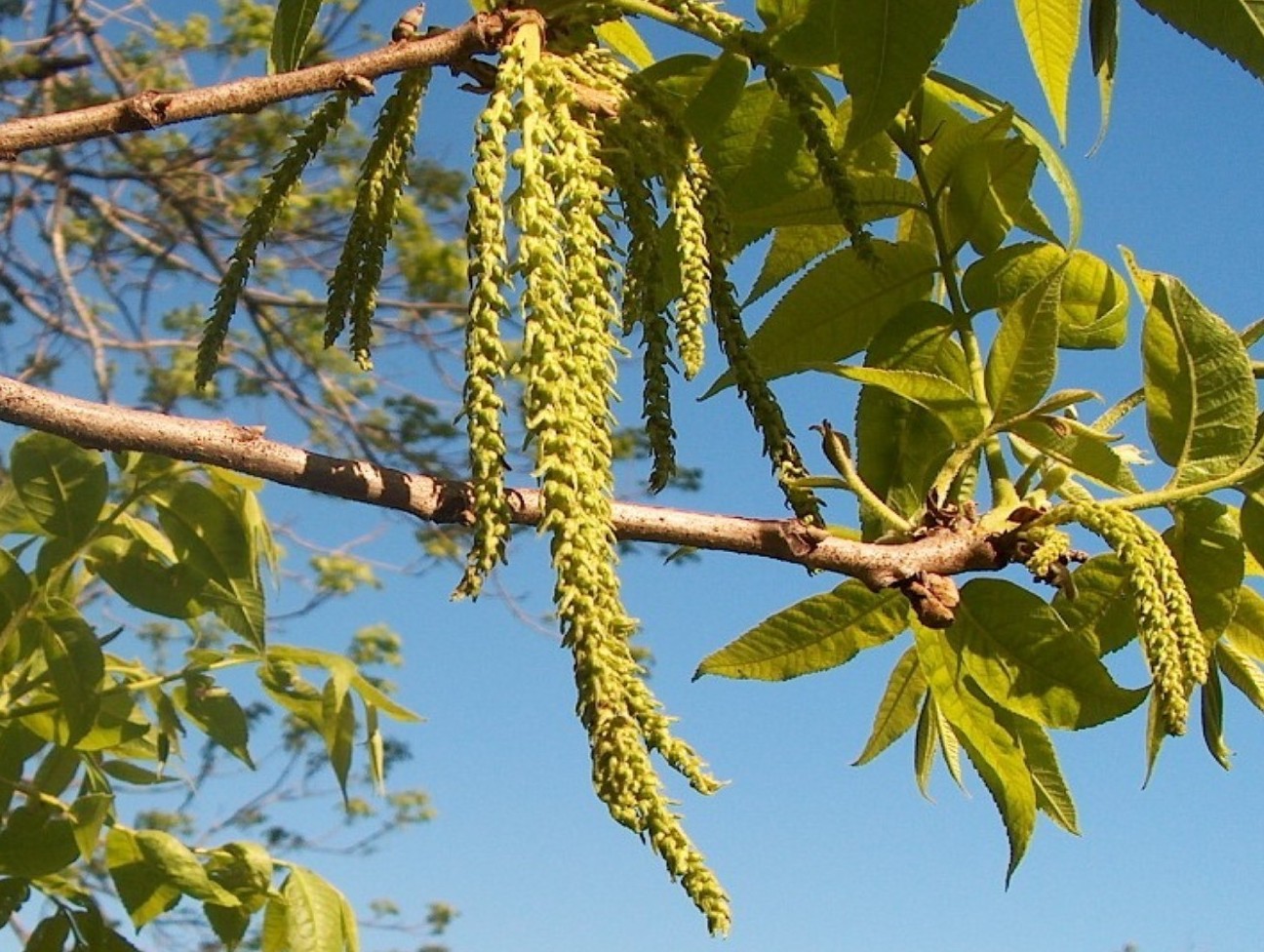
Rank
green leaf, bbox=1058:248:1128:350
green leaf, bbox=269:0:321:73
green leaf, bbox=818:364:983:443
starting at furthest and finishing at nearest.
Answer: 1. green leaf, bbox=1058:248:1128:350
2. green leaf, bbox=818:364:983:443
3. green leaf, bbox=269:0:321:73

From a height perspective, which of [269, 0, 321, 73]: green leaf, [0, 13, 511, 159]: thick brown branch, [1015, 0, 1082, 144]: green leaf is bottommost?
[1015, 0, 1082, 144]: green leaf

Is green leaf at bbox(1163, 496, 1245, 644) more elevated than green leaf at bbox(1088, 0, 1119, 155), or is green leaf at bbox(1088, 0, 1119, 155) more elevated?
green leaf at bbox(1088, 0, 1119, 155)

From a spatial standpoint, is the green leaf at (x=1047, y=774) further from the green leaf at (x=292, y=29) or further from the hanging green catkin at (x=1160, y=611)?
the green leaf at (x=292, y=29)

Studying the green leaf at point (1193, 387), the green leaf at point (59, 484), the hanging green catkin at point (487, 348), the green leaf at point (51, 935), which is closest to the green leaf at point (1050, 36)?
the green leaf at point (1193, 387)

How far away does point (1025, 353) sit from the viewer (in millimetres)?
1282

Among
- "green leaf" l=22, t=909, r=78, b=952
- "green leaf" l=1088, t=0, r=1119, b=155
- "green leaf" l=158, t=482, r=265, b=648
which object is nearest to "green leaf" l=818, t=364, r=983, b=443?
"green leaf" l=1088, t=0, r=1119, b=155

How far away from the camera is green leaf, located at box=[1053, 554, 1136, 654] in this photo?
139cm

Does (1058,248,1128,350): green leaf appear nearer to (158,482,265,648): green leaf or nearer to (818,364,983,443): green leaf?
(818,364,983,443): green leaf

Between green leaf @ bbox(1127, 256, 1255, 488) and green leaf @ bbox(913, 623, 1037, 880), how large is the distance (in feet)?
0.91

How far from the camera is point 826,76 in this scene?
4.78ft

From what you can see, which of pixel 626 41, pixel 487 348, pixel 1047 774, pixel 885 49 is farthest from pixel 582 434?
pixel 1047 774

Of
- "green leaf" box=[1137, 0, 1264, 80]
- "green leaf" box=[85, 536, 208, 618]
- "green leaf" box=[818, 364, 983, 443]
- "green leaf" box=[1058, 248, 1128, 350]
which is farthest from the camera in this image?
"green leaf" box=[85, 536, 208, 618]

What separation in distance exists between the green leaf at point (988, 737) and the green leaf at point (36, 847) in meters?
1.09

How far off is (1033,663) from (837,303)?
0.40m
